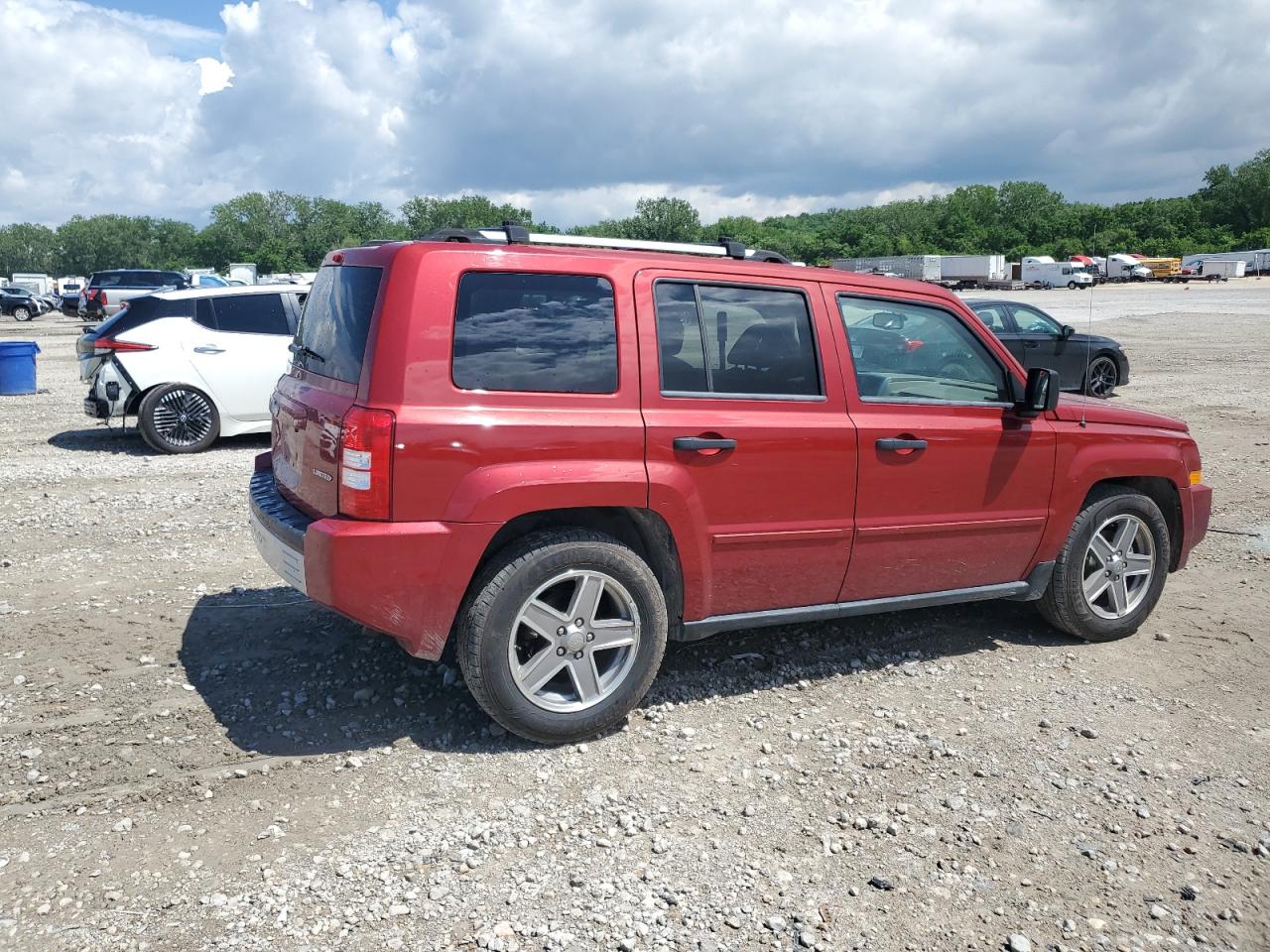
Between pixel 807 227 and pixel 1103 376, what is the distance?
144 m

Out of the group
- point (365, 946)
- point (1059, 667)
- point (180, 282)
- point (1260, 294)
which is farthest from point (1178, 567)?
point (1260, 294)

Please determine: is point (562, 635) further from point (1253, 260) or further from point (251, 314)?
point (1253, 260)

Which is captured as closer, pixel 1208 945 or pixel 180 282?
pixel 1208 945

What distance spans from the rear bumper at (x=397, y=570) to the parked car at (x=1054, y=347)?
13.6m

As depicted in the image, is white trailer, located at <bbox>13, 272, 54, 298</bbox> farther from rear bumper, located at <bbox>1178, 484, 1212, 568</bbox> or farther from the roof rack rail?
rear bumper, located at <bbox>1178, 484, 1212, 568</bbox>

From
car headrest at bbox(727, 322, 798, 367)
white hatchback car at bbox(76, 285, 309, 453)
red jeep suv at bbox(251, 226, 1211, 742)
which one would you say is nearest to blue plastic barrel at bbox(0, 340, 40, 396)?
white hatchback car at bbox(76, 285, 309, 453)

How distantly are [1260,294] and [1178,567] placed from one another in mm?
54108

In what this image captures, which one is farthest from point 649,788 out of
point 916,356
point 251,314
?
point 251,314

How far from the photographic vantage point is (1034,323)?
53.6 feet

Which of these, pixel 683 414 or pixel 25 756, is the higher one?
pixel 683 414

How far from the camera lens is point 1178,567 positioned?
5.78 metres

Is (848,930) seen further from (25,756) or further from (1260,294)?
(1260,294)

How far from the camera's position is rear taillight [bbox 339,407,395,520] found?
3723 mm

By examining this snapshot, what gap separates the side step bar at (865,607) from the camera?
175 inches
